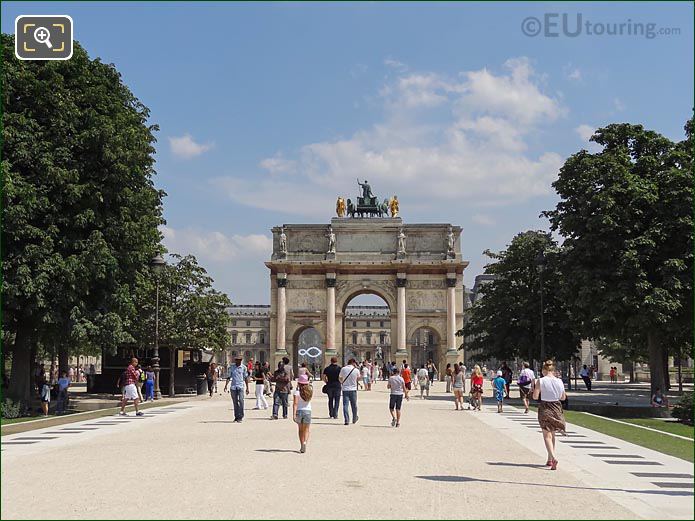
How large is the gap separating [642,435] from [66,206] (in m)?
20.1

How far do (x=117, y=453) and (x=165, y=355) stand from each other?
1065 inches

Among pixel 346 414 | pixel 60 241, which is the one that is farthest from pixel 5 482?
pixel 60 241

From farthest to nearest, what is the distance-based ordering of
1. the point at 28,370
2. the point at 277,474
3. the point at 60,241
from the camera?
1. the point at 28,370
2. the point at 60,241
3. the point at 277,474

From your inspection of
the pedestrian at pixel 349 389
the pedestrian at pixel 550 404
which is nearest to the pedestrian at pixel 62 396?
the pedestrian at pixel 349 389

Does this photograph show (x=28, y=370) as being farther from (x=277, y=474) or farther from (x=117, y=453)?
(x=277, y=474)

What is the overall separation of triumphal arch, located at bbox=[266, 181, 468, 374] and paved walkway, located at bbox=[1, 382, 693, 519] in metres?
52.6

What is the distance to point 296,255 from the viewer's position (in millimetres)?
75000

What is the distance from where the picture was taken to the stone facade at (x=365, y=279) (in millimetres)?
74062

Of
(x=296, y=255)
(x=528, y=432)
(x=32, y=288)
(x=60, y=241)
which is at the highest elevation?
(x=296, y=255)

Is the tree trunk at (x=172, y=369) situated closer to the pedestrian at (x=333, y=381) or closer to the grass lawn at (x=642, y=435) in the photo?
the pedestrian at (x=333, y=381)

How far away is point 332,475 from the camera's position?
12.7 meters

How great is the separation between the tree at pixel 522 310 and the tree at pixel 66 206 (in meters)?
19.8

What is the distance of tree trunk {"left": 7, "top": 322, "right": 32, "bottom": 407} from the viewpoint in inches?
1160

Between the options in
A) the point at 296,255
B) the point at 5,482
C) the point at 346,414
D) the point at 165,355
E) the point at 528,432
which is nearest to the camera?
the point at 5,482
